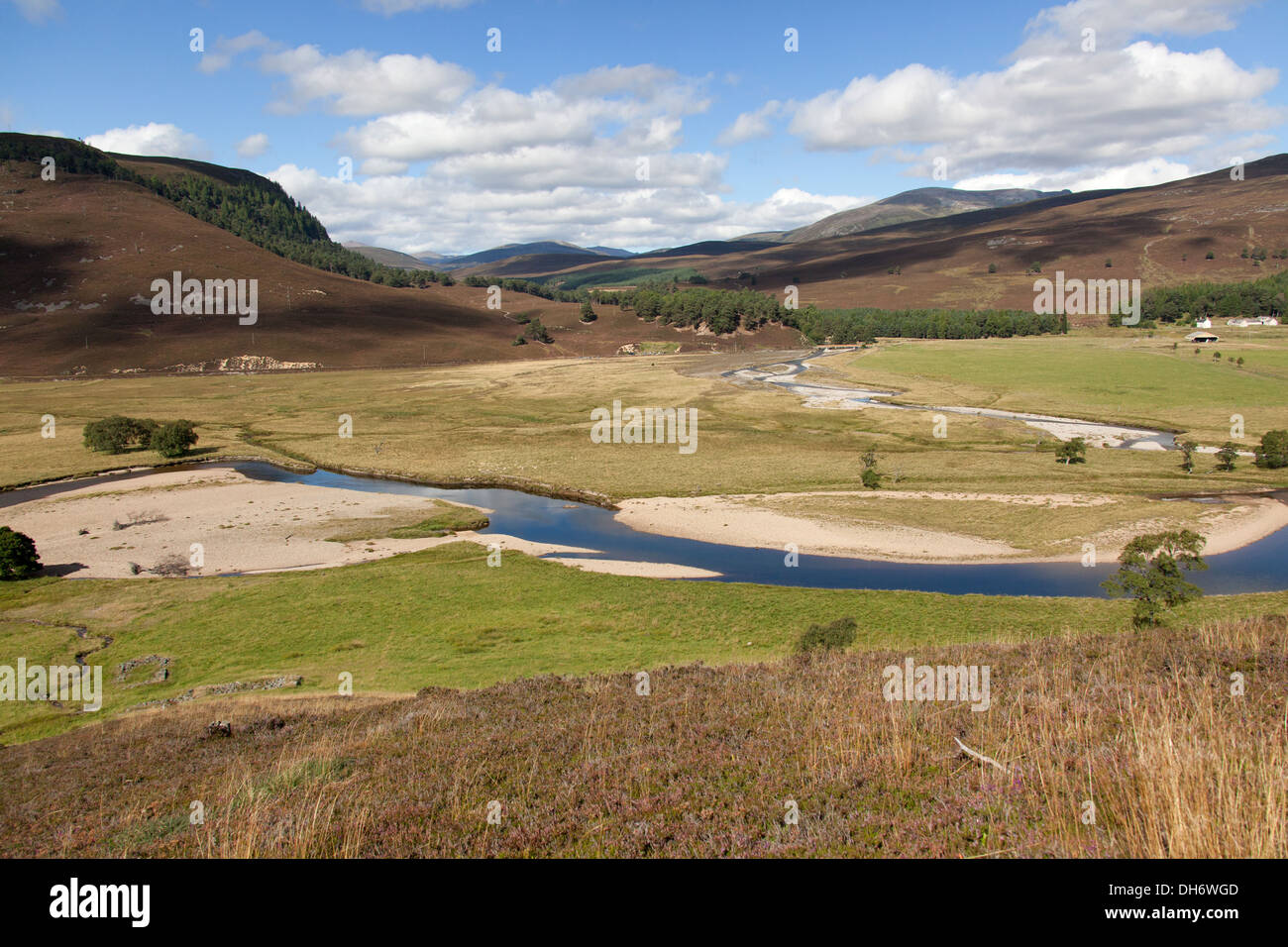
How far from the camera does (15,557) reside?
A: 131 feet

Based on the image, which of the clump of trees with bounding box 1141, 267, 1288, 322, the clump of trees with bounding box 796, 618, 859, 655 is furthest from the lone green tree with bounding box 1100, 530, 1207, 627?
the clump of trees with bounding box 1141, 267, 1288, 322

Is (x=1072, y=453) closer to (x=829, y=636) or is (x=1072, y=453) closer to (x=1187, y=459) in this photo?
(x=1187, y=459)

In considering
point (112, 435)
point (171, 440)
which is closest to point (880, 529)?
point (171, 440)

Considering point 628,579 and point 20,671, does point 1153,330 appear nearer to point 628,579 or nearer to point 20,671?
point 628,579

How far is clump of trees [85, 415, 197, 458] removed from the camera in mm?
72500

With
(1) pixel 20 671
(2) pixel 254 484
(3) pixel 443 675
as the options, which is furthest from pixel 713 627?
(2) pixel 254 484

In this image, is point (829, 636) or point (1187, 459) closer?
point (829, 636)

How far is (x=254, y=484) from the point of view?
63.2 metres

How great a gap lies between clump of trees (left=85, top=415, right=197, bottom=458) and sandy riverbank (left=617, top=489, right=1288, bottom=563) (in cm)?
5138

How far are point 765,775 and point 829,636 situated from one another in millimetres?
17613

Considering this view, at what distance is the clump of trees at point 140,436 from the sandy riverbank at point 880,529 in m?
51.4

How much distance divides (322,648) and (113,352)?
558 ft

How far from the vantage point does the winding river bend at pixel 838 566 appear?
37.6 metres
